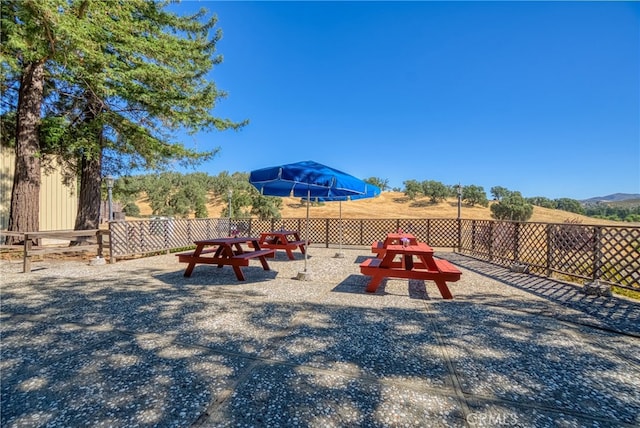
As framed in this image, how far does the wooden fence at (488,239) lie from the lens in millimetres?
4289

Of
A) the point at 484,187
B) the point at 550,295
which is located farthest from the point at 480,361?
the point at 484,187

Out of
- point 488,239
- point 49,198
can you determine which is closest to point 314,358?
point 488,239

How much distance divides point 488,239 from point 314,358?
21.5 feet

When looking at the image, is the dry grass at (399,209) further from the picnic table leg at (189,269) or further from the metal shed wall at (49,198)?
the picnic table leg at (189,269)

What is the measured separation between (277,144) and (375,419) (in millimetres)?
23122

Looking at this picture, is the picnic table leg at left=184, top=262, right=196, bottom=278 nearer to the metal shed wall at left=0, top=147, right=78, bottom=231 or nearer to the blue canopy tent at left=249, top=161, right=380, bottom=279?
the blue canopy tent at left=249, top=161, right=380, bottom=279

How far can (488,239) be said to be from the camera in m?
7.09

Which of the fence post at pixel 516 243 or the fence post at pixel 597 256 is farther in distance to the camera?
the fence post at pixel 516 243

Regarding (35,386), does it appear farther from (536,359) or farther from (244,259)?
(536,359)

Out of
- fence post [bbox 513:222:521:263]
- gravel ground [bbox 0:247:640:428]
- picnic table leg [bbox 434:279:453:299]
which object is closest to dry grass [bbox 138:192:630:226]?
fence post [bbox 513:222:521:263]

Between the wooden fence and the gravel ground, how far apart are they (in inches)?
39.7

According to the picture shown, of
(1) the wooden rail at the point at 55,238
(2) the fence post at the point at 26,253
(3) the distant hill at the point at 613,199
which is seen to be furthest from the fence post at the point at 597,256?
(3) the distant hill at the point at 613,199

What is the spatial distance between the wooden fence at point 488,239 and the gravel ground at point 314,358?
3.31 feet

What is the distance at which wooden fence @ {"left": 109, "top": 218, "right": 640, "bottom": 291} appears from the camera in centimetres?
429
